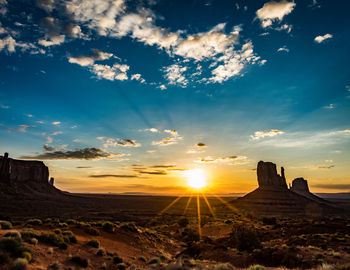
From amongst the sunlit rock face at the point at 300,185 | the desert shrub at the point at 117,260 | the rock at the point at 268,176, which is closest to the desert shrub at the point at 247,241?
the desert shrub at the point at 117,260

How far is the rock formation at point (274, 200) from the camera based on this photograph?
9490cm

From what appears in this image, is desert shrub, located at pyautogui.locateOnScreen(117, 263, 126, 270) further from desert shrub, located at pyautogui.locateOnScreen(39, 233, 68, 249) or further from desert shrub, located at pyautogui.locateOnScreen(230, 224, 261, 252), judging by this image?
desert shrub, located at pyautogui.locateOnScreen(230, 224, 261, 252)

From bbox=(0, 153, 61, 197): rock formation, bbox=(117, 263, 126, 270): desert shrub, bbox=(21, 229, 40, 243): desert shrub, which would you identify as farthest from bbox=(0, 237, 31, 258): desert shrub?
bbox=(0, 153, 61, 197): rock formation

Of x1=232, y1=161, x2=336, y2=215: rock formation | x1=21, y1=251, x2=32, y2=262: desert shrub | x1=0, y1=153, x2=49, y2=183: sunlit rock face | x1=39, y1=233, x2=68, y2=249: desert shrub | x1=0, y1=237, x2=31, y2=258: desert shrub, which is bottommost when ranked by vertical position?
x1=232, y1=161, x2=336, y2=215: rock formation

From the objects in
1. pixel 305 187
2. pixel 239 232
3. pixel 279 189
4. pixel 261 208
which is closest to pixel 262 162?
pixel 279 189

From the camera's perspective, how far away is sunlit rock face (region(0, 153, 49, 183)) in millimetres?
117812

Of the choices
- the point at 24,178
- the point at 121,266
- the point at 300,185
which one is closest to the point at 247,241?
the point at 121,266

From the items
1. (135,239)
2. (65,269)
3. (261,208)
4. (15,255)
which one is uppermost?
(15,255)

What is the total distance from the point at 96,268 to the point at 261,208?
97712 mm

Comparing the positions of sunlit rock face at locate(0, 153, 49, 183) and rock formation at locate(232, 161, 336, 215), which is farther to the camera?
sunlit rock face at locate(0, 153, 49, 183)

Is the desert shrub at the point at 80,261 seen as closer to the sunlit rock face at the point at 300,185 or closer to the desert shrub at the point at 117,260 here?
the desert shrub at the point at 117,260

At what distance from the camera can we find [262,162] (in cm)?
13788

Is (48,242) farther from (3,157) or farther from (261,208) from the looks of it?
(3,157)

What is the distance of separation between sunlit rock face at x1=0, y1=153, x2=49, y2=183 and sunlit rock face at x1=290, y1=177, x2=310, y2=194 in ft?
622
